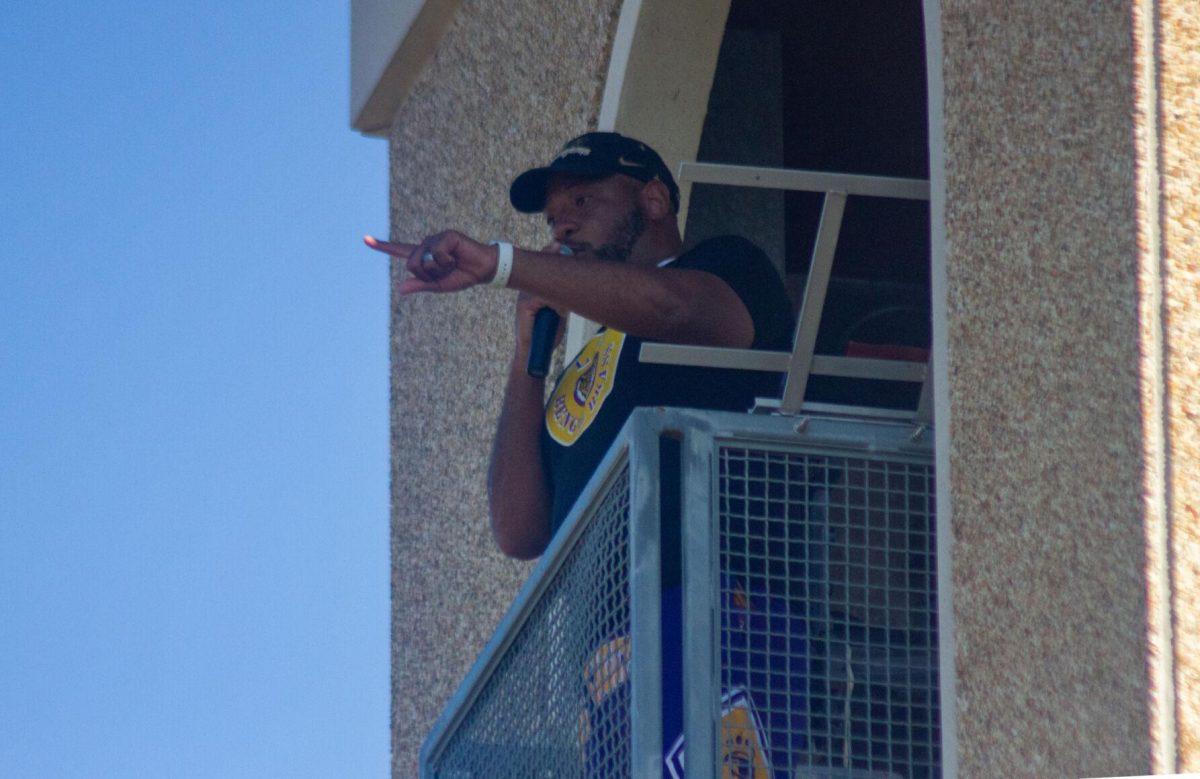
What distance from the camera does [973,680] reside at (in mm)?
2732

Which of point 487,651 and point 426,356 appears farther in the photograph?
point 426,356

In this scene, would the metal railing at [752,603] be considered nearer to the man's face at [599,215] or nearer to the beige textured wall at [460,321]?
the man's face at [599,215]

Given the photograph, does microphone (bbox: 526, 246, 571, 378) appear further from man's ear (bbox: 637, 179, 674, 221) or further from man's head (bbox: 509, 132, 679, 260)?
man's ear (bbox: 637, 179, 674, 221)

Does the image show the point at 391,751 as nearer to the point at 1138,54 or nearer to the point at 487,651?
the point at 487,651

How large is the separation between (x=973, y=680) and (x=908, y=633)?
0.24 m

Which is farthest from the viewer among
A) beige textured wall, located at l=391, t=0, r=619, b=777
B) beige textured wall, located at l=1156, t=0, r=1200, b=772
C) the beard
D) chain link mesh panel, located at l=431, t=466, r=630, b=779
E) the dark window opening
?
the dark window opening

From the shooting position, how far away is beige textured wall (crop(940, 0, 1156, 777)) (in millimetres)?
2400

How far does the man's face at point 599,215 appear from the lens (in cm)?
397

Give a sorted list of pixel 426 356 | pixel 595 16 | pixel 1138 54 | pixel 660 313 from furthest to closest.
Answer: pixel 426 356 < pixel 595 16 < pixel 660 313 < pixel 1138 54

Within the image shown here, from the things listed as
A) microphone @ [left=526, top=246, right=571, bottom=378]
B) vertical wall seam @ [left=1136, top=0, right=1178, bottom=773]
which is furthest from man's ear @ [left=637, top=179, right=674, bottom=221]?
vertical wall seam @ [left=1136, top=0, right=1178, bottom=773]

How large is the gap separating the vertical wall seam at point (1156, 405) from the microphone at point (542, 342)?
1439mm

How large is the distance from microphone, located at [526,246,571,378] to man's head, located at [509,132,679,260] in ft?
1.00

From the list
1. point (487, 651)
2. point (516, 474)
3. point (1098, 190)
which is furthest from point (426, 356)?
point (1098, 190)

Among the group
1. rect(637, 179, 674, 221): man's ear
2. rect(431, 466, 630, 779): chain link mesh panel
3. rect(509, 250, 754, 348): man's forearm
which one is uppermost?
rect(637, 179, 674, 221): man's ear
